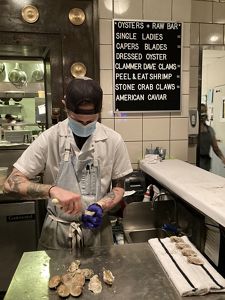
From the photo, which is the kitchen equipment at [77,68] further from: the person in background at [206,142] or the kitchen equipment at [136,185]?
the person in background at [206,142]

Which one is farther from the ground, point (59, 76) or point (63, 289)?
point (59, 76)

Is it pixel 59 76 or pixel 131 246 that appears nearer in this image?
pixel 131 246

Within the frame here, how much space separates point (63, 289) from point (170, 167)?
1236mm

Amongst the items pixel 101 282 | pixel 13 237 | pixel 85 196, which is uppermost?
pixel 85 196

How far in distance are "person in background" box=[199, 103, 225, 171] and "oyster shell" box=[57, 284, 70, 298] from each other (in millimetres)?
2026

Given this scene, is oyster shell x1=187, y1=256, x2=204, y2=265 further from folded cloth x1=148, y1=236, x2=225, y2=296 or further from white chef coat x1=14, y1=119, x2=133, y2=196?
white chef coat x1=14, y1=119, x2=133, y2=196

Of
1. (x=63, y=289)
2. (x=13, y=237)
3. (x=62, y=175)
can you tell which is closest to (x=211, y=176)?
(x=62, y=175)

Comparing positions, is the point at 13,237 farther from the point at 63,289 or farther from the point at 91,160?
the point at 63,289

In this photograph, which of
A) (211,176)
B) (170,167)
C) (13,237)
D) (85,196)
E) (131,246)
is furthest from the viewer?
(13,237)

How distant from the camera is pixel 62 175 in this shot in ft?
4.05

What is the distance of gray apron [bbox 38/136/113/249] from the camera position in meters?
1.24

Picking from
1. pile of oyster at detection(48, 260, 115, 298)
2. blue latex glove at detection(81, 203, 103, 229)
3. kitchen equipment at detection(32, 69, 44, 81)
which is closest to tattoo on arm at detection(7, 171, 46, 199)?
blue latex glove at detection(81, 203, 103, 229)

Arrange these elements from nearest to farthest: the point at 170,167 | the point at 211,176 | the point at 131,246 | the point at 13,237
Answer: the point at 131,246 → the point at 211,176 → the point at 170,167 → the point at 13,237

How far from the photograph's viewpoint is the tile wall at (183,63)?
209 cm
